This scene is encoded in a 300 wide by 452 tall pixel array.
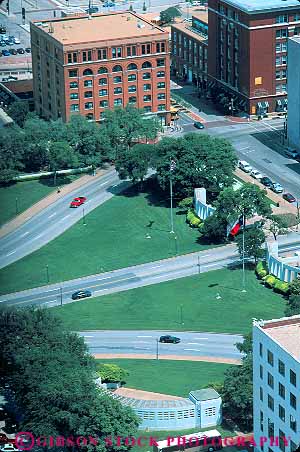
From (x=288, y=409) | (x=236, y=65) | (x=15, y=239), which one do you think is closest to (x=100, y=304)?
(x=15, y=239)

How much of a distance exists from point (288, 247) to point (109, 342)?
639 inches

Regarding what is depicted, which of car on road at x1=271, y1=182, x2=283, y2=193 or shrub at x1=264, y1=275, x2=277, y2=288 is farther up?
shrub at x1=264, y1=275, x2=277, y2=288

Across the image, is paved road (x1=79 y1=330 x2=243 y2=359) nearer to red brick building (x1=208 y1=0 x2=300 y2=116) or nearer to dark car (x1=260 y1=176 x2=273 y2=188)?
dark car (x1=260 y1=176 x2=273 y2=188)

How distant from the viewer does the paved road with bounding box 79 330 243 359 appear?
68812 millimetres

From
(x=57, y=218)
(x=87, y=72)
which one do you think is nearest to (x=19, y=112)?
(x=87, y=72)

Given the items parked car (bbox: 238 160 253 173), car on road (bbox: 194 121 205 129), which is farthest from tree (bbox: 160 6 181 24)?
parked car (bbox: 238 160 253 173)

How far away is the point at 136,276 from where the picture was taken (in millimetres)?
79875

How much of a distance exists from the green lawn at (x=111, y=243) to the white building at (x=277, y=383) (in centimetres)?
2630

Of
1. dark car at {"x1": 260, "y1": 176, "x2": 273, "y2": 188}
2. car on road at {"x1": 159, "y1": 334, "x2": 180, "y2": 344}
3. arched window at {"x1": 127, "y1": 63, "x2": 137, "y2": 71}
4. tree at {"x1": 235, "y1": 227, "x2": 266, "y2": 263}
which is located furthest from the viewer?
arched window at {"x1": 127, "y1": 63, "x2": 137, "y2": 71}

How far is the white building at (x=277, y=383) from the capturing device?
51562mm

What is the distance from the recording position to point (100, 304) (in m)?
76.4

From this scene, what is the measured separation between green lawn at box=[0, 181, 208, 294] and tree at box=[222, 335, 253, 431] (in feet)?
69.4

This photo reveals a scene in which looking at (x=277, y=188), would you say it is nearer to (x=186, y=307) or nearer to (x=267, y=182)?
(x=267, y=182)

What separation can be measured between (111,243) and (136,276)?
5.61 m
